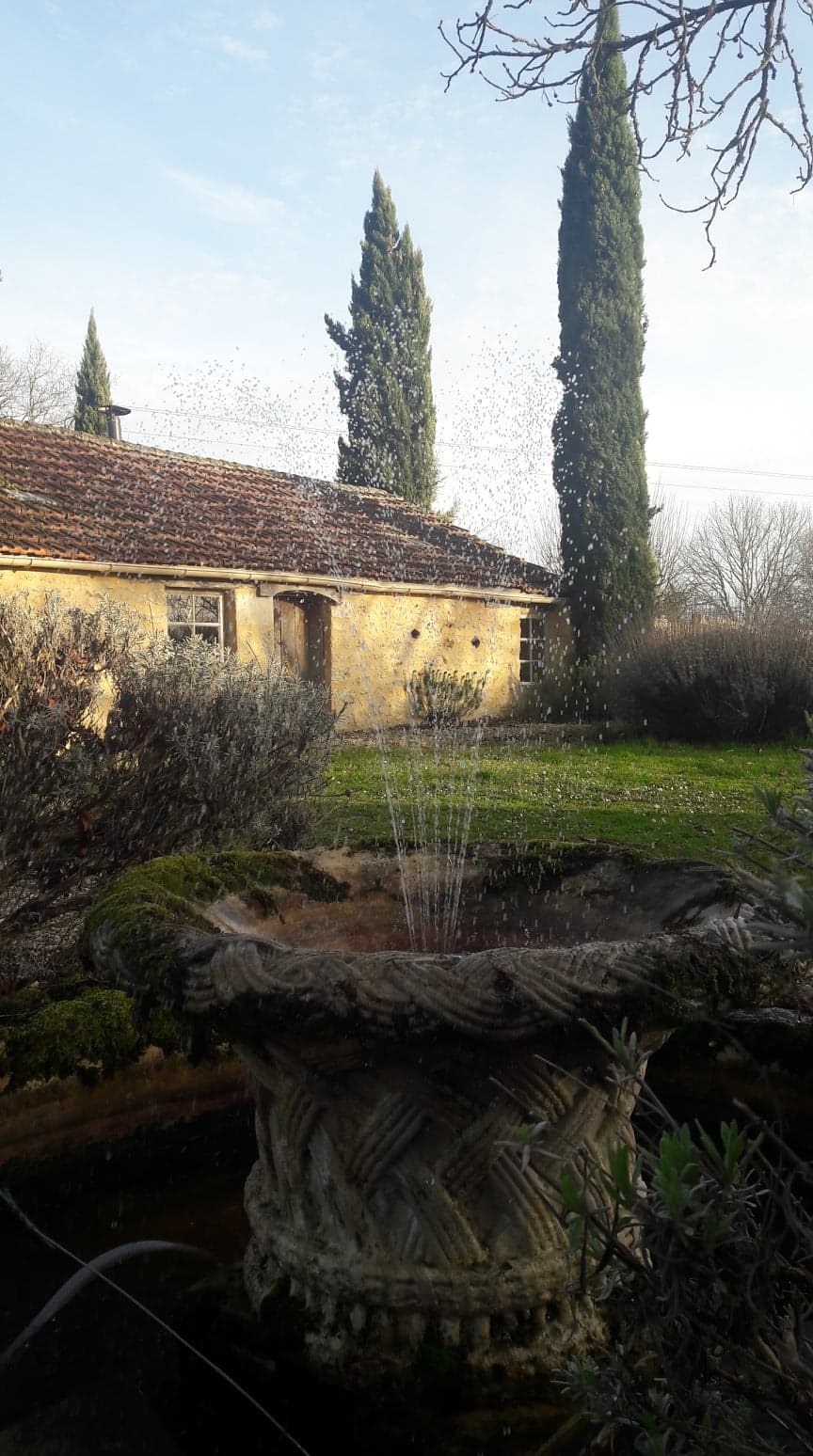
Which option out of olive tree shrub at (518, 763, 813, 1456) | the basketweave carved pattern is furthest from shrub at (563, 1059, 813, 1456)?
the basketweave carved pattern

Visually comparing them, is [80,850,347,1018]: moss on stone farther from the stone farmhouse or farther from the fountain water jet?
the stone farmhouse

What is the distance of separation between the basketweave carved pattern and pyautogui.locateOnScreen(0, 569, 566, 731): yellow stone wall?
12076 millimetres

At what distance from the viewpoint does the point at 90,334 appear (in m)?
27.1

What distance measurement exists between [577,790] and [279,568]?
7148mm

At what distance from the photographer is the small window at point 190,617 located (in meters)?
14.6

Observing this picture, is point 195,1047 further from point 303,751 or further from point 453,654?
point 453,654

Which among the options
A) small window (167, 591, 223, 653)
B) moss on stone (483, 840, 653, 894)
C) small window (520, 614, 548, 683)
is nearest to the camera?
moss on stone (483, 840, 653, 894)

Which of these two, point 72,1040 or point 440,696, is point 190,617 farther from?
point 72,1040

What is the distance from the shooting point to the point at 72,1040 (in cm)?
279

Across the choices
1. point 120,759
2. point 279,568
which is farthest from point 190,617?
point 120,759

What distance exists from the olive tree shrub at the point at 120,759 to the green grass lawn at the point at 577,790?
0.61m

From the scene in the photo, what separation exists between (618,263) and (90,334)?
14451 mm

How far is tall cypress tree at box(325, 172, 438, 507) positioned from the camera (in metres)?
24.6

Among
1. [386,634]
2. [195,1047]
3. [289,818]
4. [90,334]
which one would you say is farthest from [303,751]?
[90,334]
